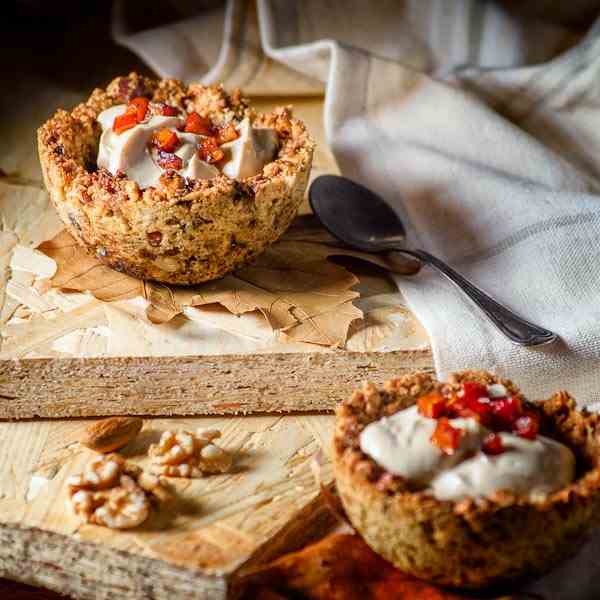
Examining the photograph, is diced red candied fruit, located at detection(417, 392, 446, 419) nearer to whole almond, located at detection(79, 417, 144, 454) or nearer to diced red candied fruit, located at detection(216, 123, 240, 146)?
whole almond, located at detection(79, 417, 144, 454)

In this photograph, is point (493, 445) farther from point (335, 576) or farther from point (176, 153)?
point (176, 153)

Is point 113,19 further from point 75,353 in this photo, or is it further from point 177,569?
point 177,569

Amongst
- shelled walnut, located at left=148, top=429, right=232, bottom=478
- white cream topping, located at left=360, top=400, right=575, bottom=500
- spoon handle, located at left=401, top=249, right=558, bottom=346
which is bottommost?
shelled walnut, located at left=148, top=429, right=232, bottom=478

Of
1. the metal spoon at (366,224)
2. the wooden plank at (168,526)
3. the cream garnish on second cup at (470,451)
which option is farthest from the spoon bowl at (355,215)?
the cream garnish on second cup at (470,451)

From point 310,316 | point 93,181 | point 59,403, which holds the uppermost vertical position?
point 93,181

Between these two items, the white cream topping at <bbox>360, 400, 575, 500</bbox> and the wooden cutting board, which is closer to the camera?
the white cream topping at <bbox>360, 400, 575, 500</bbox>

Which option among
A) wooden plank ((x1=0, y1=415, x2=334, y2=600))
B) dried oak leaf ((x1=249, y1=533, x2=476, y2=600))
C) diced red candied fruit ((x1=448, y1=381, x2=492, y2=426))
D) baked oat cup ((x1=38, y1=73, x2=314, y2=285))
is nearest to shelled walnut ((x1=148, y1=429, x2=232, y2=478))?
wooden plank ((x1=0, y1=415, x2=334, y2=600))

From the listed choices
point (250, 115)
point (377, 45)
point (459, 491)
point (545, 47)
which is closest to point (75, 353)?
point (250, 115)
